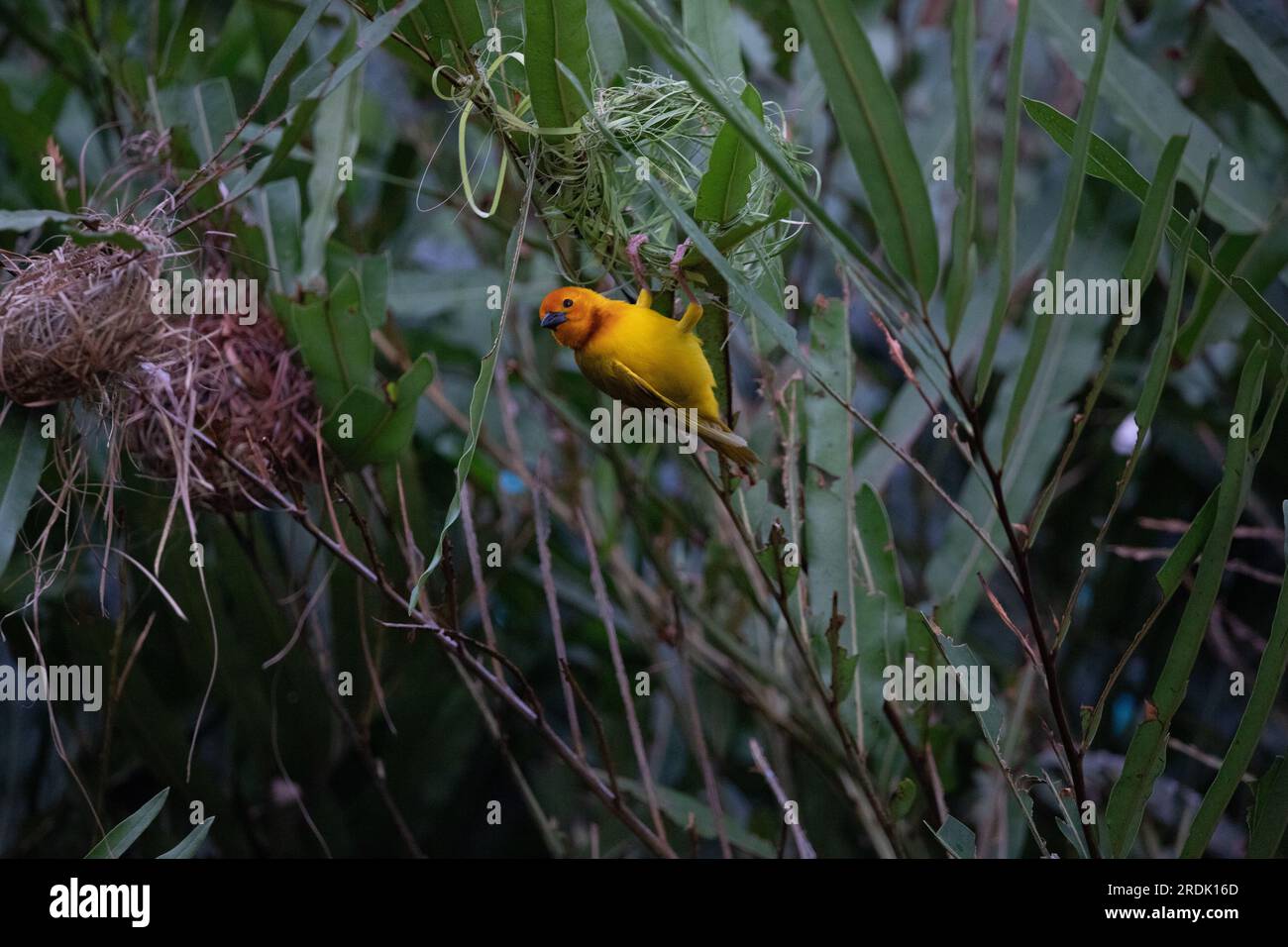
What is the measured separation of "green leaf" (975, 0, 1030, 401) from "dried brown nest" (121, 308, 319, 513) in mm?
841

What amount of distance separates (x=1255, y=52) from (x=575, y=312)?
4.85ft

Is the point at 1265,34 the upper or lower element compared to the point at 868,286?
upper

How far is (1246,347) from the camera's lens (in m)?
1.84

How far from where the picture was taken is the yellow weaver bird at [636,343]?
3.73 feet

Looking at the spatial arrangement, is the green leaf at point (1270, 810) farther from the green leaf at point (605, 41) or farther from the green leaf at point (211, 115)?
the green leaf at point (211, 115)

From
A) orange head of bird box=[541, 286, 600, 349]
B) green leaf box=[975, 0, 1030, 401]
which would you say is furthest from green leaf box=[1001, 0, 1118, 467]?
orange head of bird box=[541, 286, 600, 349]

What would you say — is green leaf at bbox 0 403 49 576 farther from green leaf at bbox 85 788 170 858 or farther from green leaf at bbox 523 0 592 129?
green leaf at bbox 523 0 592 129

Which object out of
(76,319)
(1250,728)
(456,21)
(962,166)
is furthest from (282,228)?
(1250,728)

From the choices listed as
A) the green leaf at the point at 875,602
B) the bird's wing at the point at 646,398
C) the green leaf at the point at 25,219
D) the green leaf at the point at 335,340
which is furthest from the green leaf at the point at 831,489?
the green leaf at the point at 25,219

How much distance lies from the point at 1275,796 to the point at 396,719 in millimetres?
1541

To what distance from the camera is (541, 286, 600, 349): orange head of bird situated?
3.75 ft

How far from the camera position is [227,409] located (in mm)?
1455
